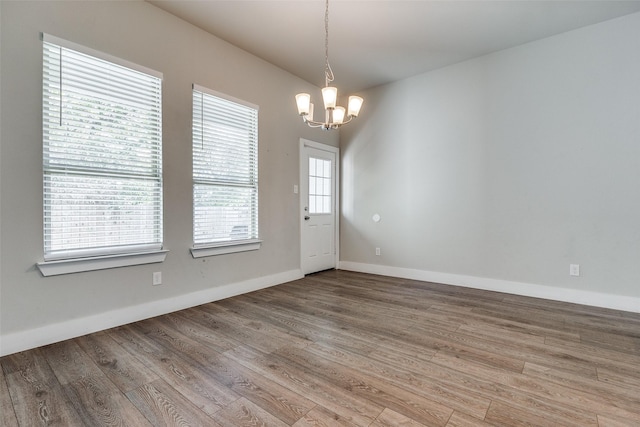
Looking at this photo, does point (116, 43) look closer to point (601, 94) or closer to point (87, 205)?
point (87, 205)

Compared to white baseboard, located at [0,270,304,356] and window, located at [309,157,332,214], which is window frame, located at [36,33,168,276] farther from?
window, located at [309,157,332,214]

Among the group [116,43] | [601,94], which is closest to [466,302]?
[601,94]

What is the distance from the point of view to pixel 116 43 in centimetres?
268

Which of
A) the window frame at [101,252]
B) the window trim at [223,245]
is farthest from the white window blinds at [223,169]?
the window frame at [101,252]

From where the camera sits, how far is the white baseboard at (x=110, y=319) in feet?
7.30

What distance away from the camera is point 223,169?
3.55 metres

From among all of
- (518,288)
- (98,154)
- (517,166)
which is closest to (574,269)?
(518,288)

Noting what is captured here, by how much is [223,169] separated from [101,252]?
1.48 metres

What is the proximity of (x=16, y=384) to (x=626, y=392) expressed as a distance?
3601 millimetres

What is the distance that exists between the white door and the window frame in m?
2.09

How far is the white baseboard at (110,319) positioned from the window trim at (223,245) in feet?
1.36

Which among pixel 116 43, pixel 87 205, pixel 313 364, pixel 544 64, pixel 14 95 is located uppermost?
pixel 544 64

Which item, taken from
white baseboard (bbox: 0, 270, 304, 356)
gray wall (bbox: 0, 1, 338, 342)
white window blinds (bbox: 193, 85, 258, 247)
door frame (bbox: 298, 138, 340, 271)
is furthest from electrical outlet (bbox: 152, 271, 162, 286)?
door frame (bbox: 298, 138, 340, 271)

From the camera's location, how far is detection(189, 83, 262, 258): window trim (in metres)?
3.28
